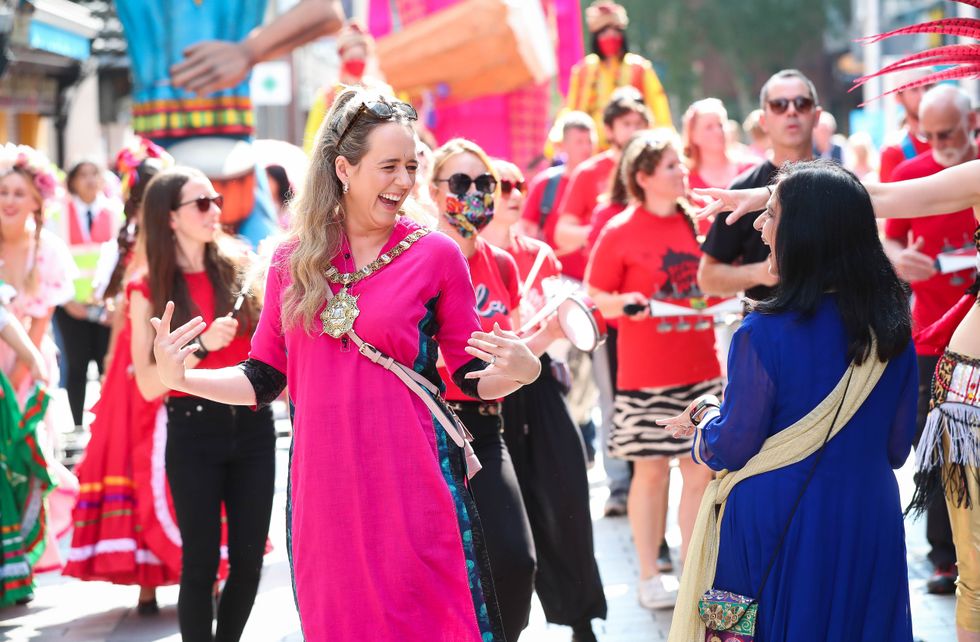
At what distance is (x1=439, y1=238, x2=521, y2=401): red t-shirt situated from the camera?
503 centimetres

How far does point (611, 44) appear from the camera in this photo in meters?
10.4

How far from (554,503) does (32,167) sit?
3.39m

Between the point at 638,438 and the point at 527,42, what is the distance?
4955 mm

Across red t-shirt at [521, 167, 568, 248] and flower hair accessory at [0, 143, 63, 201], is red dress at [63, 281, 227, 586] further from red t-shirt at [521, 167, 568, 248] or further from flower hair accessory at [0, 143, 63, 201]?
red t-shirt at [521, 167, 568, 248]

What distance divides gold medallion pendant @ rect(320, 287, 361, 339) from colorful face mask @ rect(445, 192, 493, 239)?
4.75ft

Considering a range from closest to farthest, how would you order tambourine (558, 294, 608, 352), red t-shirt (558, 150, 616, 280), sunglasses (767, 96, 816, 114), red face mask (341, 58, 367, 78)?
tambourine (558, 294, 608, 352) → sunglasses (767, 96, 816, 114) → red t-shirt (558, 150, 616, 280) → red face mask (341, 58, 367, 78)

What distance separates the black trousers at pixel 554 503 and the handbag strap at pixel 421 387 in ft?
5.54

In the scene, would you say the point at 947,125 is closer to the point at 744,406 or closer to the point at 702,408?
the point at 702,408

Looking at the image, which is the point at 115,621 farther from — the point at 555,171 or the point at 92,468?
the point at 555,171

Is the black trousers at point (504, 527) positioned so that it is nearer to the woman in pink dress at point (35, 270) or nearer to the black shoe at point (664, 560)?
the black shoe at point (664, 560)

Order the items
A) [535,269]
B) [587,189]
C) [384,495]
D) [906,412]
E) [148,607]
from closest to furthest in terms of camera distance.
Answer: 1. [384,495]
2. [906,412]
3. [535,269]
4. [148,607]
5. [587,189]

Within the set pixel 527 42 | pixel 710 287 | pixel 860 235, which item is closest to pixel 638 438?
pixel 710 287

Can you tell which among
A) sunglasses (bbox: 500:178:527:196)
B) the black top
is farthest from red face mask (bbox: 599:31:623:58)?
sunglasses (bbox: 500:178:527:196)

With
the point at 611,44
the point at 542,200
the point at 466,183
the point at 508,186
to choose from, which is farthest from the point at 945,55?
the point at 611,44
